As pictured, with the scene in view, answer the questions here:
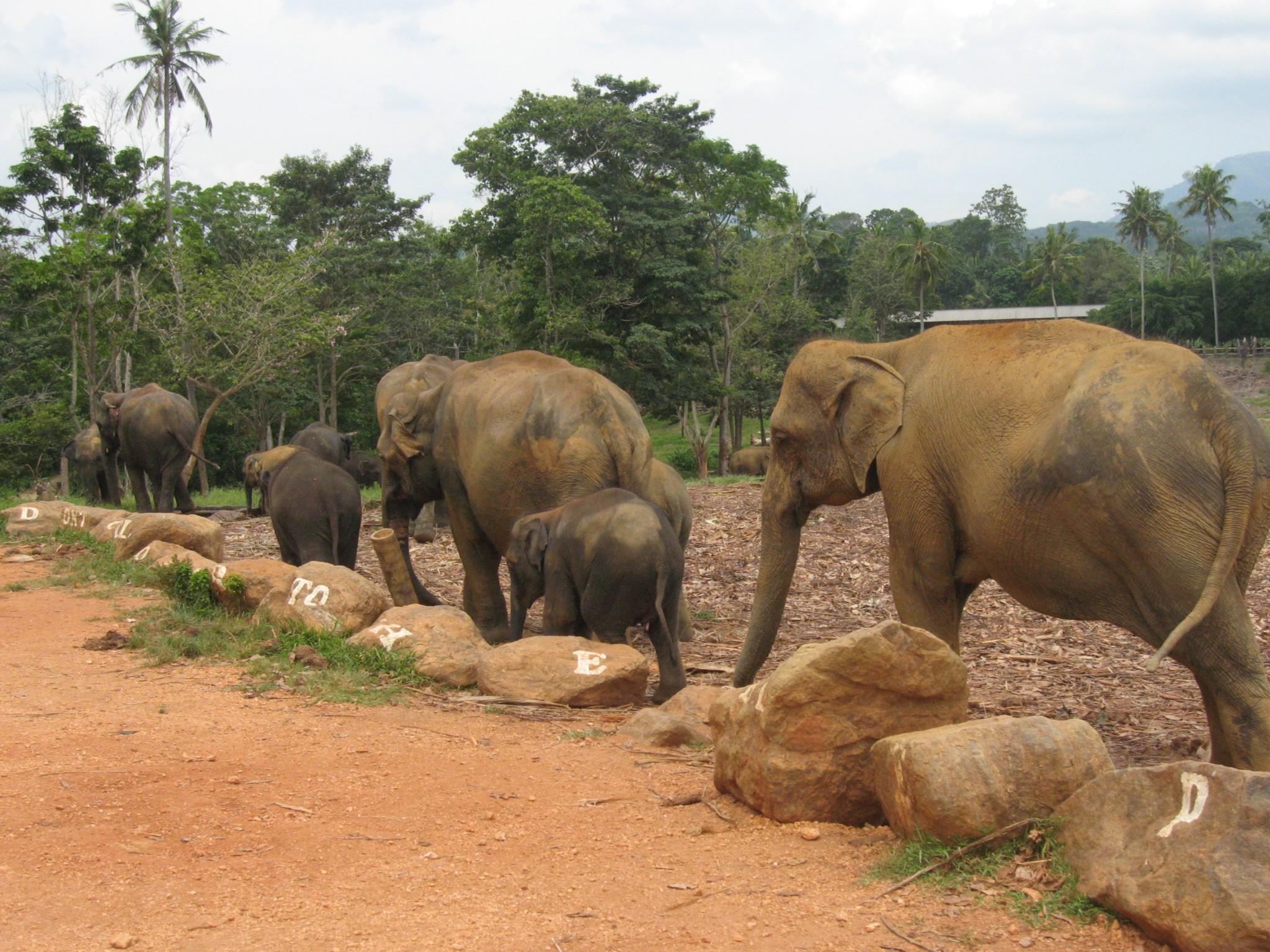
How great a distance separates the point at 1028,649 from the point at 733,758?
4.31m

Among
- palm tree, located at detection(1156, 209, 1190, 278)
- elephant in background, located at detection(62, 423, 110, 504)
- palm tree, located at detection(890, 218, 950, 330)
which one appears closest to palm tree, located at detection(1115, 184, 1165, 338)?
palm tree, located at detection(1156, 209, 1190, 278)

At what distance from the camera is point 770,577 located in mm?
6344

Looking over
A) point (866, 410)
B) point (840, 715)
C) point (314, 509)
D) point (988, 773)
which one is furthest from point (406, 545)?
point (988, 773)

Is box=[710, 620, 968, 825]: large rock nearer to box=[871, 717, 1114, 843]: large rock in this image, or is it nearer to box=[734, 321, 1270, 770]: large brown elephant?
box=[871, 717, 1114, 843]: large rock

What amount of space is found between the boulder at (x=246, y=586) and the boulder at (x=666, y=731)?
351cm

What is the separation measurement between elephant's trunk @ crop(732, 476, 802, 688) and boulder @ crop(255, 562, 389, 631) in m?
2.65

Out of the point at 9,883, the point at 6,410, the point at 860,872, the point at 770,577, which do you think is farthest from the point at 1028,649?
the point at 6,410

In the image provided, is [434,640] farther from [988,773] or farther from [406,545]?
[988,773]

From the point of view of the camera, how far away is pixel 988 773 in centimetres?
381

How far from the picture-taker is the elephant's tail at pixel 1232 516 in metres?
4.26

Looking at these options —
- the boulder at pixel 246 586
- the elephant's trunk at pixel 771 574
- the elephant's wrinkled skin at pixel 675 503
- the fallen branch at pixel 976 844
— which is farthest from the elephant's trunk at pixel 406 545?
the fallen branch at pixel 976 844

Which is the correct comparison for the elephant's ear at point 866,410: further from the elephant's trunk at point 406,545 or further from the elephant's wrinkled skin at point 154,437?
the elephant's wrinkled skin at point 154,437

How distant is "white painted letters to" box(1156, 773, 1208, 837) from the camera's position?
3.29 meters

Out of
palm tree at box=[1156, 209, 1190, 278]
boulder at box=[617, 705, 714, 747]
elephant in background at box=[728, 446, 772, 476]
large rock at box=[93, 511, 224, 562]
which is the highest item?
palm tree at box=[1156, 209, 1190, 278]
